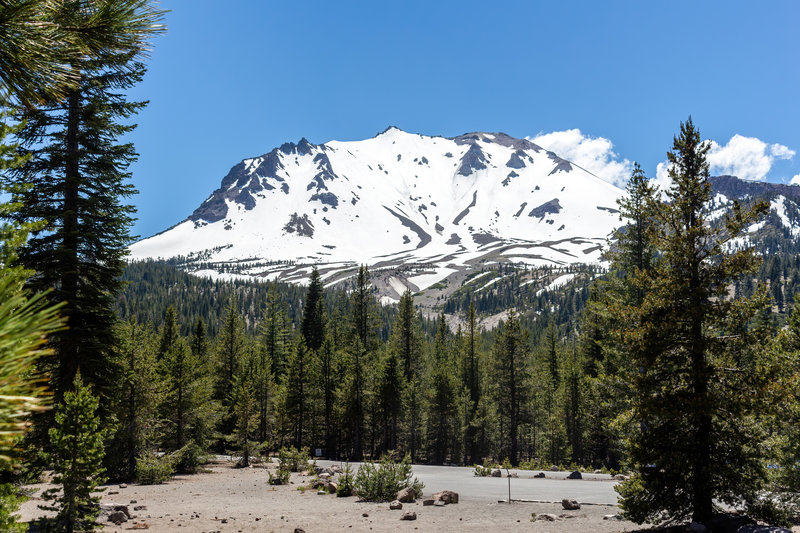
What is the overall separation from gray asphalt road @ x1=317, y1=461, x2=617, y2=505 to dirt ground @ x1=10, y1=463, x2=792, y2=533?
4.24 feet

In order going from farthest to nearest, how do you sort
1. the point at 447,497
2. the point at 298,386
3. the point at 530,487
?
the point at 298,386, the point at 530,487, the point at 447,497

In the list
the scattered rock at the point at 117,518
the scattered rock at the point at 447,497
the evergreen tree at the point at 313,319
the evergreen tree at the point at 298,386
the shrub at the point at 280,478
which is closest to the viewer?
the scattered rock at the point at 117,518

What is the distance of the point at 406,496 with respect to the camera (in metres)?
18.8

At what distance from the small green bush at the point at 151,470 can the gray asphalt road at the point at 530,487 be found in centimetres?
1447

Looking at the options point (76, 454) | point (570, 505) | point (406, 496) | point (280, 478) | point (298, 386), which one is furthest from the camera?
point (298, 386)

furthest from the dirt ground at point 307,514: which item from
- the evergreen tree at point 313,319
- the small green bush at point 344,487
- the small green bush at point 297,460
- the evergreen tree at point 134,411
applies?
the evergreen tree at point 313,319

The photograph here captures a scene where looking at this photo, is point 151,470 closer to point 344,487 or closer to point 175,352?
point 175,352

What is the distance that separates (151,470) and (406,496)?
51.8ft

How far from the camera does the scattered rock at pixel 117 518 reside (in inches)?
565

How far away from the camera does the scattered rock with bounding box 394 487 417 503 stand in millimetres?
18781

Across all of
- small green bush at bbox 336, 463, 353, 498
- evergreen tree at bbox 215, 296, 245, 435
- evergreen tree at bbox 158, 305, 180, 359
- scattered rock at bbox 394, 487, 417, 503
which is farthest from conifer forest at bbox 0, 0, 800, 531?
evergreen tree at bbox 158, 305, 180, 359

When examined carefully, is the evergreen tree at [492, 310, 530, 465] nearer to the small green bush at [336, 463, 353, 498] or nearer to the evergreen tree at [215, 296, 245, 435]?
the small green bush at [336, 463, 353, 498]

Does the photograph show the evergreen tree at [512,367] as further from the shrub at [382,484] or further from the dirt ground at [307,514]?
the shrub at [382,484]

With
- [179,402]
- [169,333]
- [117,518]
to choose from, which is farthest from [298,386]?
[117,518]
